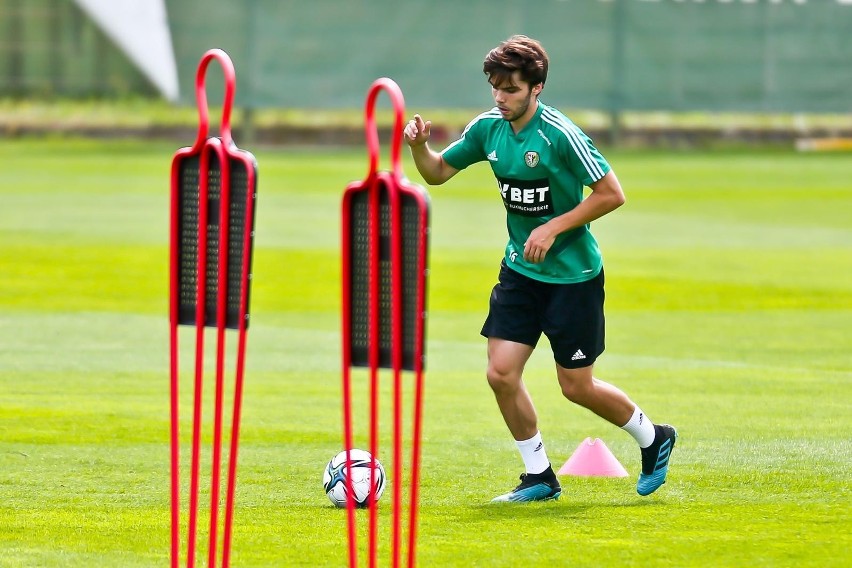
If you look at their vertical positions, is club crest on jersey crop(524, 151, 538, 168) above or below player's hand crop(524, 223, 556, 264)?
above

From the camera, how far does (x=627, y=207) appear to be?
2478cm

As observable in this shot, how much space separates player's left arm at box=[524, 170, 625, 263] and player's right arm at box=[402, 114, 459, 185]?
1.88ft

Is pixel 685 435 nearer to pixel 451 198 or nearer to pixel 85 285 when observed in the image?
pixel 85 285

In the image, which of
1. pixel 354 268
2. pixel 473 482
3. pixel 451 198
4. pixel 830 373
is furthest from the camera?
pixel 451 198

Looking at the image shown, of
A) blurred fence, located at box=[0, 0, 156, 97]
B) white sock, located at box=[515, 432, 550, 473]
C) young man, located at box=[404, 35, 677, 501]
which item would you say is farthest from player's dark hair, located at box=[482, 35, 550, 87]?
blurred fence, located at box=[0, 0, 156, 97]

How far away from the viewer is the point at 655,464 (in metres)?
7.43

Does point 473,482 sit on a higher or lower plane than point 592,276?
lower

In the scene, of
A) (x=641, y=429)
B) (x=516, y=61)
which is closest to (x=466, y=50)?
(x=641, y=429)

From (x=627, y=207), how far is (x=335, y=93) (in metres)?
10.5

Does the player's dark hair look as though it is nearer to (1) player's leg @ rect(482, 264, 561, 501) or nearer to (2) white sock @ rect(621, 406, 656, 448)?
(1) player's leg @ rect(482, 264, 561, 501)

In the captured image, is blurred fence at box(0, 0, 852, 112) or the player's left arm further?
blurred fence at box(0, 0, 852, 112)

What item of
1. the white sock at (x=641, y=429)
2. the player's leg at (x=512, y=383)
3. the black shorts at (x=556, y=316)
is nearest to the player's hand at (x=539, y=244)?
the black shorts at (x=556, y=316)

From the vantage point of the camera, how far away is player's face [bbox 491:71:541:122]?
6.85 m

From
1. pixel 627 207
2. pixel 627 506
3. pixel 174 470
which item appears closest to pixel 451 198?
pixel 627 207
